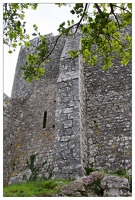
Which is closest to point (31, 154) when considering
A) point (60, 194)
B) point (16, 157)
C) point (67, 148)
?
point (16, 157)

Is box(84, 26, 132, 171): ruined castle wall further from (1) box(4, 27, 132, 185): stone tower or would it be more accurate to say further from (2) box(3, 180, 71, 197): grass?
(2) box(3, 180, 71, 197): grass

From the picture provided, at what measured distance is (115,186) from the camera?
260 inches

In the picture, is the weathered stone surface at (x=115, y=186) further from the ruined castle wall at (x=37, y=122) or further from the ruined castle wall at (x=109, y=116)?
the ruined castle wall at (x=37, y=122)

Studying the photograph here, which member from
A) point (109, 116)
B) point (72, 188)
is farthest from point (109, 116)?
point (72, 188)

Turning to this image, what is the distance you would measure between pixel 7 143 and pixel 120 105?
16.3ft

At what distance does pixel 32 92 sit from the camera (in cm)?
1295

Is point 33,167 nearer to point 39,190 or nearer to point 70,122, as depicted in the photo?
point 70,122

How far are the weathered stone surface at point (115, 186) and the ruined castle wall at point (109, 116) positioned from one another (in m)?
2.61

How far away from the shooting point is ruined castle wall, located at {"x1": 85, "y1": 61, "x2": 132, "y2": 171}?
965 cm

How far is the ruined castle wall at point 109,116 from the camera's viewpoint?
9648mm

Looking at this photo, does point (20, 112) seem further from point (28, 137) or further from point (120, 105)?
point (120, 105)

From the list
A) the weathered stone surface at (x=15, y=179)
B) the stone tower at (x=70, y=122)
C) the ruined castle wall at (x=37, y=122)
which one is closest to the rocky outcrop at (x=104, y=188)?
the stone tower at (x=70, y=122)

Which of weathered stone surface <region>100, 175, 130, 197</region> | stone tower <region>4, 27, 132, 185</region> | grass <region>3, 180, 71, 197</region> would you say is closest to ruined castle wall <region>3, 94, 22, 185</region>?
stone tower <region>4, 27, 132, 185</region>

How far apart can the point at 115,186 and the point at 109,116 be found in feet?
13.8
